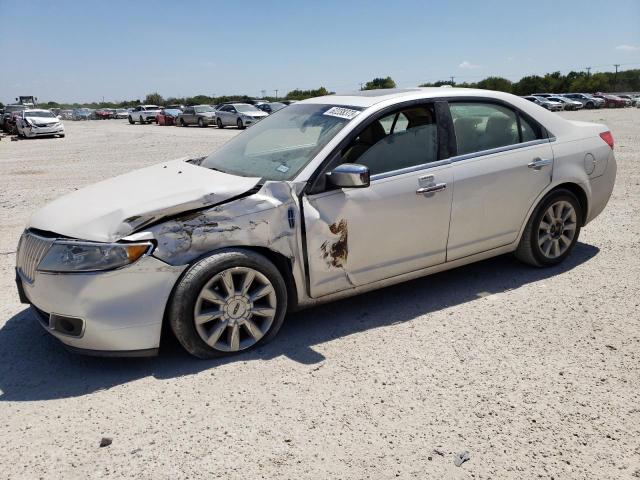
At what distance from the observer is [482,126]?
4328 millimetres

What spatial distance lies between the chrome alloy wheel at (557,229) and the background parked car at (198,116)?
33.5 m

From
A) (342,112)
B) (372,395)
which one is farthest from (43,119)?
(372,395)

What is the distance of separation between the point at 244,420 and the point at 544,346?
1.97 meters

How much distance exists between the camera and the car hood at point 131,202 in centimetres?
319

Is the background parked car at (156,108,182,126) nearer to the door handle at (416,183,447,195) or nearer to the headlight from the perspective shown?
the door handle at (416,183,447,195)

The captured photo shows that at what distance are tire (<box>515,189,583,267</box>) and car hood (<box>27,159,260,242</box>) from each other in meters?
2.49

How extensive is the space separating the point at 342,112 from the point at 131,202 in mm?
1626

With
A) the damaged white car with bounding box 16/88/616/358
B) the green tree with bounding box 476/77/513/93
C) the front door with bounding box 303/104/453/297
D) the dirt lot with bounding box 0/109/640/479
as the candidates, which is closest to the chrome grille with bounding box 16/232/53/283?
the damaged white car with bounding box 16/88/616/358

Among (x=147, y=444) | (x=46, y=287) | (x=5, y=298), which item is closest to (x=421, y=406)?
(x=147, y=444)

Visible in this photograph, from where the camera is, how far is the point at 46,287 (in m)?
3.16

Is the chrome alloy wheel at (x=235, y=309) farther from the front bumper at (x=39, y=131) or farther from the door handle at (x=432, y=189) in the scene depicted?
the front bumper at (x=39, y=131)

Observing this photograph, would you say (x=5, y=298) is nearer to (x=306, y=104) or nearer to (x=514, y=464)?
(x=306, y=104)

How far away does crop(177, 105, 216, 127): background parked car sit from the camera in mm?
37028

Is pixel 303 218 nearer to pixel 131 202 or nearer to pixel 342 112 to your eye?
pixel 342 112
